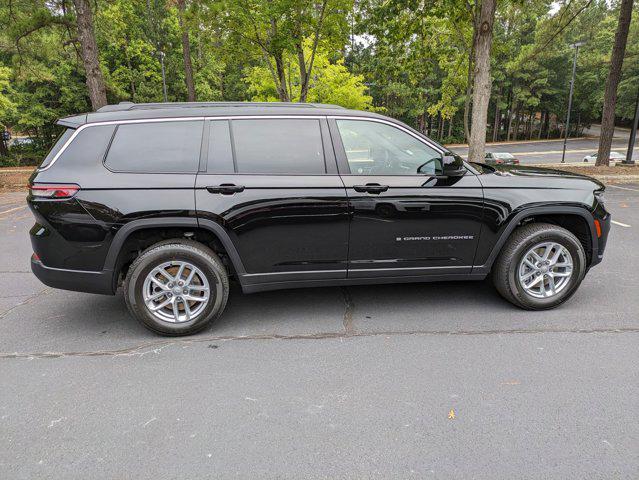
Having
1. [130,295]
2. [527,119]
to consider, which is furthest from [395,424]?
[527,119]

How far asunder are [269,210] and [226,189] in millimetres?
375

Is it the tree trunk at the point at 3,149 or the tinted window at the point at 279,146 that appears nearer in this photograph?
the tinted window at the point at 279,146

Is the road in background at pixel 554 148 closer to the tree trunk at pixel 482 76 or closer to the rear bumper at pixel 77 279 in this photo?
the tree trunk at pixel 482 76

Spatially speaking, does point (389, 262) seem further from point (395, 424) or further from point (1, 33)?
point (1, 33)

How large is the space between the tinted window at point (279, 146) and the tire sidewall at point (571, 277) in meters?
1.91

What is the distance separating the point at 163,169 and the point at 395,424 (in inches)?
100.0

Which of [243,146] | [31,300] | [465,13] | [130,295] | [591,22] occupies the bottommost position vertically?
[31,300]

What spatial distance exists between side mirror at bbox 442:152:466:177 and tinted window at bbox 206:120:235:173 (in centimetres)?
175

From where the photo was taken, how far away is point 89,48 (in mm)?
13039

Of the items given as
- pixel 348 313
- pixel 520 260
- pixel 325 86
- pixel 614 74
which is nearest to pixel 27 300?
pixel 348 313

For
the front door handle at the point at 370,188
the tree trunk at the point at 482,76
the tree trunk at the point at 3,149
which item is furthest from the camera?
the tree trunk at the point at 3,149

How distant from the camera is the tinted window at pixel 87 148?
11.5 feet

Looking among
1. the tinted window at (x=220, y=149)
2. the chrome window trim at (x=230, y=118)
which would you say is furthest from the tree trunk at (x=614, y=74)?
the tinted window at (x=220, y=149)

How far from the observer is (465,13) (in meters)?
13.5
